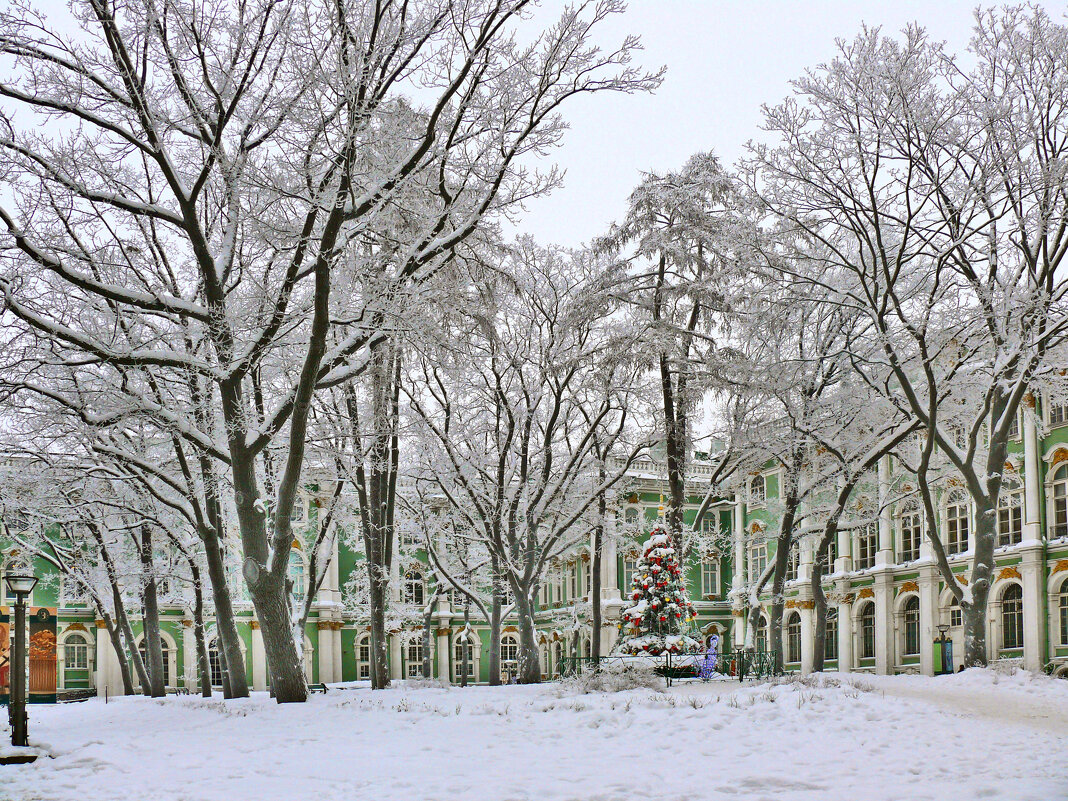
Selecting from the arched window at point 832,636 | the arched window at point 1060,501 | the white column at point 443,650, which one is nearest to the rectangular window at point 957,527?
the arched window at point 1060,501

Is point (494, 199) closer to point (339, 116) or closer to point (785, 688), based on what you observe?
point (339, 116)

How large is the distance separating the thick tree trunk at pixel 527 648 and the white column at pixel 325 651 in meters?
26.4

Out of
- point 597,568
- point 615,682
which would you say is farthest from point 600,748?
point 597,568

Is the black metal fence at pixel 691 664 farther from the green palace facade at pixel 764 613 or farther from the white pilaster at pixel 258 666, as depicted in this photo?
the white pilaster at pixel 258 666

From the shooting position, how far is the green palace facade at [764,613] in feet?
109

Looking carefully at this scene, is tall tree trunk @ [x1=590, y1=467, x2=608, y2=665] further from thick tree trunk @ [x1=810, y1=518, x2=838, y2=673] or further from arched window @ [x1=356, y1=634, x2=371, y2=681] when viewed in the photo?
arched window @ [x1=356, y1=634, x2=371, y2=681]

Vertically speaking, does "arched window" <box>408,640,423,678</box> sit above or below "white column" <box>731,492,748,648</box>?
below

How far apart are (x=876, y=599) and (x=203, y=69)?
3521 cm

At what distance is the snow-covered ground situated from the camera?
8.59m

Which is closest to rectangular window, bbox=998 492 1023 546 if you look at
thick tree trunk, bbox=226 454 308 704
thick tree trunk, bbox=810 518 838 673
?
thick tree trunk, bbox=810 518 838 673

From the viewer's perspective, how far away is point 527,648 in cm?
2339

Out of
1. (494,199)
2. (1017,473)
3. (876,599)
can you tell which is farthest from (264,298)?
(876,599)

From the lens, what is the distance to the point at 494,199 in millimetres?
14367

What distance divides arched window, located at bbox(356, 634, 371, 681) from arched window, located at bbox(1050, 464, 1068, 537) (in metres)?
30.0
